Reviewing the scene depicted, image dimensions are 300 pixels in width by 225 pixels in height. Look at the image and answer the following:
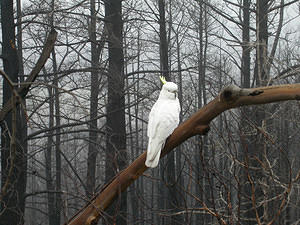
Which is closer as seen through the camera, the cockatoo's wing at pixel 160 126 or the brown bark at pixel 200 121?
the brown bark at pixel 200 121

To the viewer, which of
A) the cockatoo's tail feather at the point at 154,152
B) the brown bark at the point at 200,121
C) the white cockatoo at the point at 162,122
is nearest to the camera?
the brown bark at the point at 200,121

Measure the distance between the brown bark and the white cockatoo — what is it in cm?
8

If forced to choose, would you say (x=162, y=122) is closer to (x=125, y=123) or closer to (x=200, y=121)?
(x=200, y=121)

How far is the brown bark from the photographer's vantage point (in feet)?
5.77

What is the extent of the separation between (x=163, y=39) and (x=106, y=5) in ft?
9.29

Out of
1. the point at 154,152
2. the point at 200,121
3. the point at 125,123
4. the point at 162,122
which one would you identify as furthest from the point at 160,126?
the point at 125,123

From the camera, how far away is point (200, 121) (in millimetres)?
2035

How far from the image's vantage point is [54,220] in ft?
42.5

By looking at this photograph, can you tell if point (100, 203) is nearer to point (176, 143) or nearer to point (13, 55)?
point (176, 143)

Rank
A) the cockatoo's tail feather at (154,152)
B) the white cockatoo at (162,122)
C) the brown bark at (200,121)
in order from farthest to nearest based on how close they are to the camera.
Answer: the white cockatoo at (162,122)
the cockatoo's tail feather at (154,152)
the brown bark at (200,121)

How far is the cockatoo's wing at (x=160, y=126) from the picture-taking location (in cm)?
226

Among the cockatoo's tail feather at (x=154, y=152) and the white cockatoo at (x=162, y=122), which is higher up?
the white cockatoo at (x=162, y=122)

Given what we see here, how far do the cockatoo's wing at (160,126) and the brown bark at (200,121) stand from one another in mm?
79

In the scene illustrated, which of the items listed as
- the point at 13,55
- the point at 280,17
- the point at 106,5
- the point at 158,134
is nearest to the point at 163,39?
the point at 106,5
